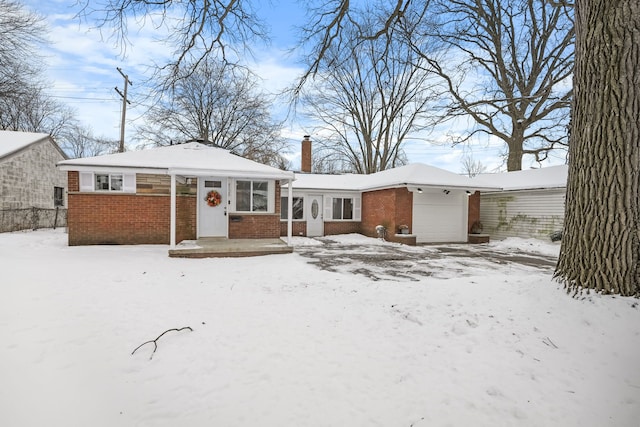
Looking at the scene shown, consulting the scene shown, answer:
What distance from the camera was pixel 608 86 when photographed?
10.9 ft

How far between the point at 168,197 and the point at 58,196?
13.0 meters

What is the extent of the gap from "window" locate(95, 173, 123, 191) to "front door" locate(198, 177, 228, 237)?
8.25ft

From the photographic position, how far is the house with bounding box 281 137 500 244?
43.0 ft

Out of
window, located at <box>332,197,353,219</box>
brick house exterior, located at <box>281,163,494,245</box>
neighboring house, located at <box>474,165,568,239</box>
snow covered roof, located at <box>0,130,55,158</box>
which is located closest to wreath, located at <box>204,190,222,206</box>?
brick house exterior, located at <box>281,163,494,245</box>

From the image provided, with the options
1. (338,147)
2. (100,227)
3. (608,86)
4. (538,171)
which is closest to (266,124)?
(338,147)

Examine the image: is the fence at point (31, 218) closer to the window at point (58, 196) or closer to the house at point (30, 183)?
the house at point (30, 183)

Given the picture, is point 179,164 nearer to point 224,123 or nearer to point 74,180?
point 74,180

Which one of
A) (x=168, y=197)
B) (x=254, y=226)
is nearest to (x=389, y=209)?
(x=254, y=226)

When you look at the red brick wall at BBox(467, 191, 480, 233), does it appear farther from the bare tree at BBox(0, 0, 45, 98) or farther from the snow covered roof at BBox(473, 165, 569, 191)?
the bare tree at BBox(0, 0, 45, 98)

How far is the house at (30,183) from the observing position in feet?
45.4

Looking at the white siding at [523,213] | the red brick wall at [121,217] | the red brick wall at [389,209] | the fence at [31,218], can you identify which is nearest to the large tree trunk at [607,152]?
the red brick wall at [389,209]

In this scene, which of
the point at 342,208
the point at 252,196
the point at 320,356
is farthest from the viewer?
the point at 342,208

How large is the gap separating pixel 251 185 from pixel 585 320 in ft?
31.2

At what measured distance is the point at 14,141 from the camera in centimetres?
1534
